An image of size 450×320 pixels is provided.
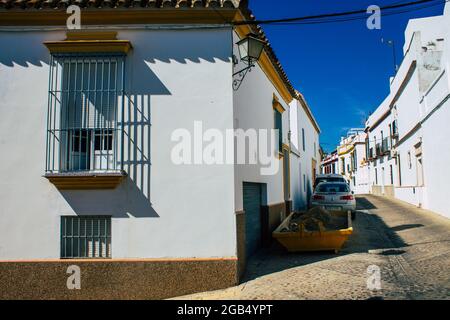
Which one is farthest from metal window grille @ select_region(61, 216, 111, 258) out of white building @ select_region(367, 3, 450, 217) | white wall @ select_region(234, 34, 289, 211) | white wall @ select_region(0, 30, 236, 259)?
white building @ select_region(367, 3, 450, 217)

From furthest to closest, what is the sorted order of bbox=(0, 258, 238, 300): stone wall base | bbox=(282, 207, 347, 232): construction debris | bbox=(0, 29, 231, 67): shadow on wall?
bbox=(282, 207, 347, 232): construction debris < bbox=(0, 29, 231, 67): shadow on wall < bbox=(0, 258, 238, 300): stone wall base

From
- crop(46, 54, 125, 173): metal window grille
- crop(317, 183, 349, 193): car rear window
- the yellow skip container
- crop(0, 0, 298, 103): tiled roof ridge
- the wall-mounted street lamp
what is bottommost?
the yellow skip container

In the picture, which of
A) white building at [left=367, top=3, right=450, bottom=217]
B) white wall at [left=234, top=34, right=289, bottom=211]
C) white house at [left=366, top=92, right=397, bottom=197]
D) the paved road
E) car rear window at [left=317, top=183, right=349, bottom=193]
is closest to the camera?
the paved road

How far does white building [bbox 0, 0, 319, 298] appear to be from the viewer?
6.11 metres

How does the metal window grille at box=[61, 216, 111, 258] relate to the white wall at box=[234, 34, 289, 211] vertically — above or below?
below

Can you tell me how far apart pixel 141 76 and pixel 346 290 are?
15.3 feet

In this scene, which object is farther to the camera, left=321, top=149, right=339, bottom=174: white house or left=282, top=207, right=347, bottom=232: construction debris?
left=321, top=149, right=339, bottom=174: white house

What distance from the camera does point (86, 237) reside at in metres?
6.28

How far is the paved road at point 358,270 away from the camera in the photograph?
565 centimetres

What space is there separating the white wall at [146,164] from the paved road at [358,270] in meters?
0.94

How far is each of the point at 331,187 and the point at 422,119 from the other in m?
4.64

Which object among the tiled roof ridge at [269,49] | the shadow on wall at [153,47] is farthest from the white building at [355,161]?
the shadow on wall at [153,47]

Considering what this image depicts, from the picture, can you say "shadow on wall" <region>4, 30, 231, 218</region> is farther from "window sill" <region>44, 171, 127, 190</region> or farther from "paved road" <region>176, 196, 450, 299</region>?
"paved road" <region>176, 196, 450, 299</region>

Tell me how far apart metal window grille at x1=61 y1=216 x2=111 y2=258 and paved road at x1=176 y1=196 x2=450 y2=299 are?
166 centimetres
